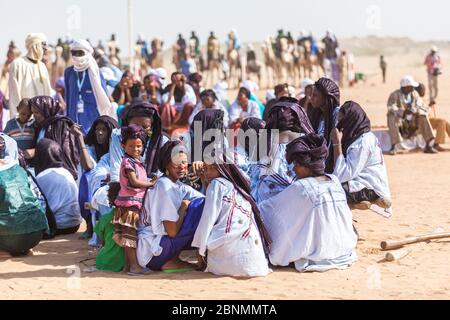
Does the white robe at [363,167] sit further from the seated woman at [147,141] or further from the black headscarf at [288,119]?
the seated woman at [147,141]

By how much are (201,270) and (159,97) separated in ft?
24.9

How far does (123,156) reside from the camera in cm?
734

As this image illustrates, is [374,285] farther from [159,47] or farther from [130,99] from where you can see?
[159,47]

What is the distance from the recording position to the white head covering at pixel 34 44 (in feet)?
36.8

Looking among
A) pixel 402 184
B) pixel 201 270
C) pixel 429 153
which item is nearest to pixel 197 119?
pixel 201 270

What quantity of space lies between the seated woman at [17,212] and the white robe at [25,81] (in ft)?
12.5

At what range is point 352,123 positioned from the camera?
7676 mm

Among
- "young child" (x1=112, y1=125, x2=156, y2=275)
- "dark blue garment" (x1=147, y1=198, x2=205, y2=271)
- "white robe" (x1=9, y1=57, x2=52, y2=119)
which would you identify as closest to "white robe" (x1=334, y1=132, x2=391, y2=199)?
"dark blue garment" (x1=147, y1=198, x2=205, y2=271)

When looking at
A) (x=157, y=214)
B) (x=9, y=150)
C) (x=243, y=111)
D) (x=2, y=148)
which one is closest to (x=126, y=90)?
(x=243, y=111)

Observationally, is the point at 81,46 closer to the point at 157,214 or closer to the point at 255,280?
the point at 157,214

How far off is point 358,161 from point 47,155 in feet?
9.11

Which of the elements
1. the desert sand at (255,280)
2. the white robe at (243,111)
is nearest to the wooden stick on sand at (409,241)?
the desert sand at (255,280)

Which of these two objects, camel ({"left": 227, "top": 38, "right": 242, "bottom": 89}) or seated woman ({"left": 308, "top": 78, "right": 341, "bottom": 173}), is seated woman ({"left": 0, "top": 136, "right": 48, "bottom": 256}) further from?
camel ({"left": 227, "top": 38, "right": 242, "bottom": 89})

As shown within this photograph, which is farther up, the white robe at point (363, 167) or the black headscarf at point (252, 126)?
the black headscarf at point (252, 126)
